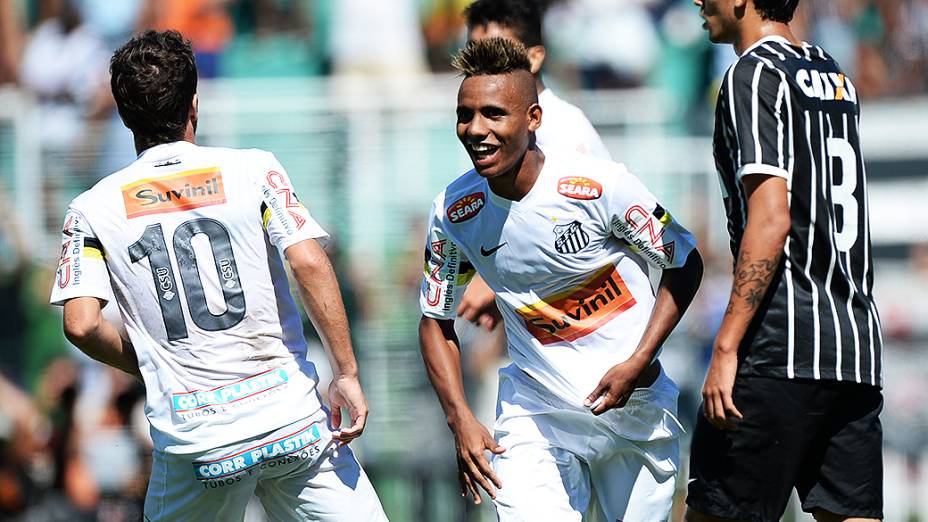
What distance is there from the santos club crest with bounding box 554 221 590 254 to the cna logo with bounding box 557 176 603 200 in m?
0.11

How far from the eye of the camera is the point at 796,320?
3.91 metres

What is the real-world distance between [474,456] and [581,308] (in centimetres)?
69

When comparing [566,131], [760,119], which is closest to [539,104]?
[566,131]

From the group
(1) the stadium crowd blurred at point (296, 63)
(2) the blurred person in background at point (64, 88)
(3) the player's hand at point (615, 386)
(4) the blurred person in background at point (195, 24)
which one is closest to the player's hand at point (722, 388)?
(3) the player's hand at point (615, 386)

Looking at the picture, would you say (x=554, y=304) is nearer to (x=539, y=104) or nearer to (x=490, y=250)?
(x=490, y=250)

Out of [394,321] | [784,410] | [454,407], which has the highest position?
[784,410]

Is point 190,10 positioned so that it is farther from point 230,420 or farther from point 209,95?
point 230,420

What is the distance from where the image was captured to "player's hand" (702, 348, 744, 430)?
3834 millimetres

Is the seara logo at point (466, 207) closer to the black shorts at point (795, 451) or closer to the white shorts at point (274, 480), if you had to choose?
the white shorts at point (274, 480)

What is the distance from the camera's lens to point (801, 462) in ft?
13.1

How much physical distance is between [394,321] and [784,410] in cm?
626

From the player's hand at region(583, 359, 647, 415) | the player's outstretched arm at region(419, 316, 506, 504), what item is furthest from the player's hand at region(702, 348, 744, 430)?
the player's outstretched arm at region(419, 316, 506, 504)

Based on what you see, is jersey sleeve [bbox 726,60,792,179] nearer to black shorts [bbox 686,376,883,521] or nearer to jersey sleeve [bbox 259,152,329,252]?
black shorts [bbox 686,376,883,521]

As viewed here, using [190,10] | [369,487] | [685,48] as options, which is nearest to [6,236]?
[190,10]
